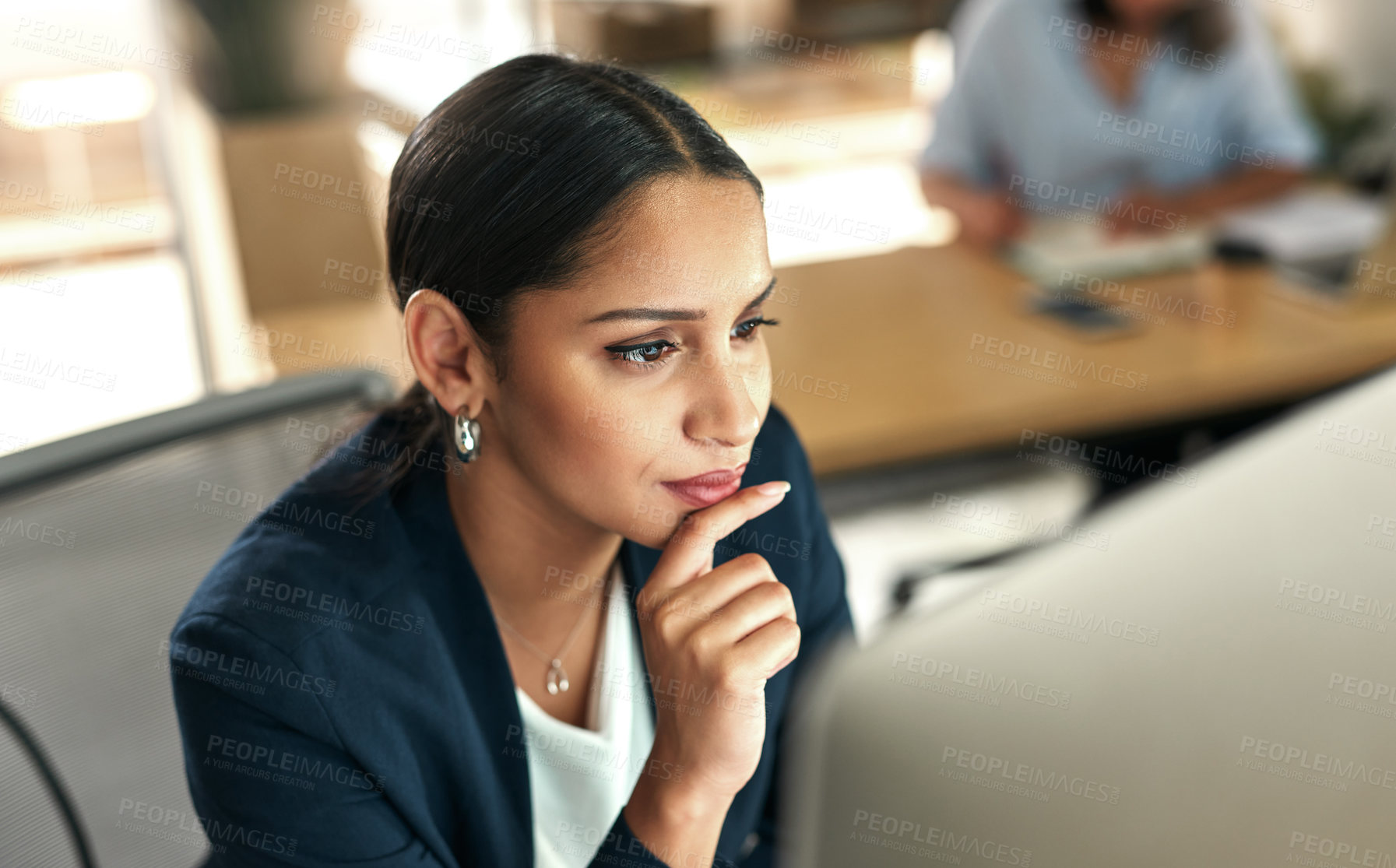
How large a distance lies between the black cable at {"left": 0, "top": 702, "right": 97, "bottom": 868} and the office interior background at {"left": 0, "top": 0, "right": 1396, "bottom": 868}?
11mm

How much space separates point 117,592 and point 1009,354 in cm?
127

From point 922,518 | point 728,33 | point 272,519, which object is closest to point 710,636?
point 272,519

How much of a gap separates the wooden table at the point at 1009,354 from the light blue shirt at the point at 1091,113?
0.33 meters

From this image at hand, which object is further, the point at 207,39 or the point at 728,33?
the point at 728,33

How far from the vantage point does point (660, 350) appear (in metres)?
0.59

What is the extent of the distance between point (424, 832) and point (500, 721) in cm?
9

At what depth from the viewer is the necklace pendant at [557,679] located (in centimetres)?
91

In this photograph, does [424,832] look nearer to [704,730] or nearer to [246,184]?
[704,730]

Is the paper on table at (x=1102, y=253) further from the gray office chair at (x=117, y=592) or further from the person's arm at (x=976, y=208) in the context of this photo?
the gray office chair at (x=117, y=592)

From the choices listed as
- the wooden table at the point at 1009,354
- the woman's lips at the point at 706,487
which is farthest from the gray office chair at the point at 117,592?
the wooden table at the point at 1009,354

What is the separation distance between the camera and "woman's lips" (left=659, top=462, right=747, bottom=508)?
62 centimetres

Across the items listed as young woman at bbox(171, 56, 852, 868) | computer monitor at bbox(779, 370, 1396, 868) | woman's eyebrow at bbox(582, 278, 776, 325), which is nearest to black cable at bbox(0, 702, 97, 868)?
young woman at bbox(171, 56, 852, 868)

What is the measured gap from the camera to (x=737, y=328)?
60 centimetres

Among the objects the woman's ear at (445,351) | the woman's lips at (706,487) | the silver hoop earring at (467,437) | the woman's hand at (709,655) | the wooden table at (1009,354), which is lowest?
the wooden table at (1009,354)
